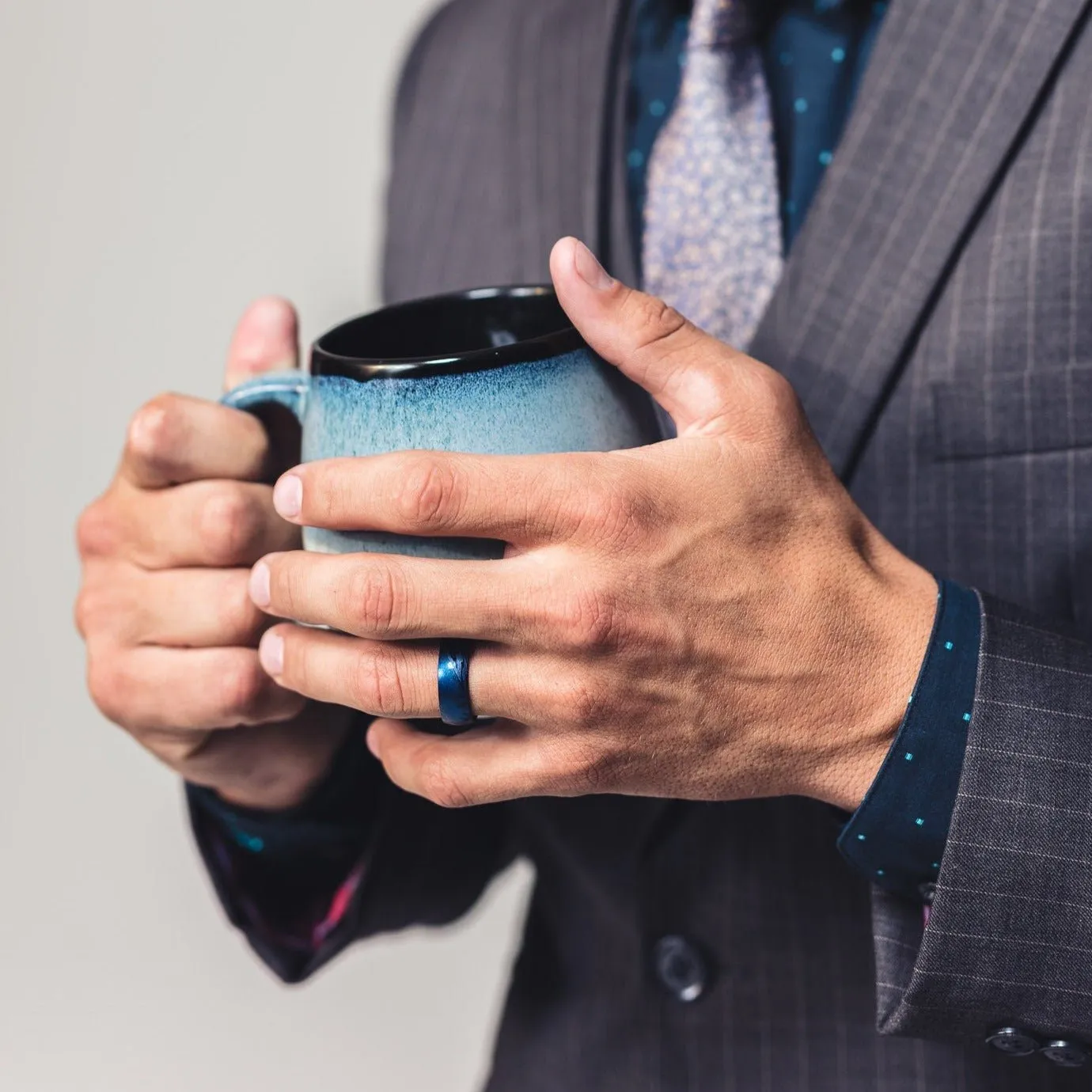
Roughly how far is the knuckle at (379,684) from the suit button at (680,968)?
1.22 ft

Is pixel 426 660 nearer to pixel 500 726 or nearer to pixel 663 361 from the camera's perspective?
pixel 500 726

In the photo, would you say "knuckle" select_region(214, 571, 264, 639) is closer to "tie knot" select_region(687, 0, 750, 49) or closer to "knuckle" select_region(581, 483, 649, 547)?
"knuckle" select_region(581, 483, 649, 547)

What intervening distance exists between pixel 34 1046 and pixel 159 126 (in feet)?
3.78

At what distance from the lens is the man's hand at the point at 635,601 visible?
18.0 inches

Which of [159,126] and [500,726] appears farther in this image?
[159,126]

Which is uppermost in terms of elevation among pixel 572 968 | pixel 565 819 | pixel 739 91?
pixel 739 91

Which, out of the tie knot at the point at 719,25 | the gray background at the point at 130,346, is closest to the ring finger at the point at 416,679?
the tie knot at the point at 719,25

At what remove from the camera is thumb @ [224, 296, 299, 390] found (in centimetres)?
68

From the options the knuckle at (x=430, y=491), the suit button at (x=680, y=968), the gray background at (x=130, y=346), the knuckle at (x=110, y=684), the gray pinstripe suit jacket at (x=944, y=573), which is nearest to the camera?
the knuckle at (x=430, y=491)

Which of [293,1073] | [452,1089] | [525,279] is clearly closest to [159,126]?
[525,279]

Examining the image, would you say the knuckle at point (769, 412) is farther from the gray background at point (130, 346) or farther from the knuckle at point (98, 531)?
the gray background at point (130, 346)

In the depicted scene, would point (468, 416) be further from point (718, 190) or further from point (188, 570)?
point (718, 190)

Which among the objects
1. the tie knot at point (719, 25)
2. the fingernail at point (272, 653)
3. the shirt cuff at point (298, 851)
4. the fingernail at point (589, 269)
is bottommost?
the shirt cuff at point (298, 851)

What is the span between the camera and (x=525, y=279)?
914mm
